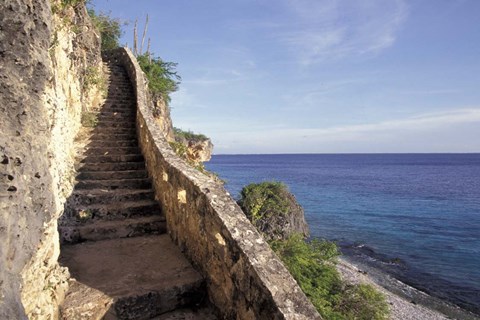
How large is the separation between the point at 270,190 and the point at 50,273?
2125 cm

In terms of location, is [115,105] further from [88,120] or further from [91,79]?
[88,120]

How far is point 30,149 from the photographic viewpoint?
7.09ft

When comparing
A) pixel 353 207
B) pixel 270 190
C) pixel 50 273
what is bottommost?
pixel 353 207

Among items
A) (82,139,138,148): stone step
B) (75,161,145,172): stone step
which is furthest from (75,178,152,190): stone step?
(82,139,138,148): stone step

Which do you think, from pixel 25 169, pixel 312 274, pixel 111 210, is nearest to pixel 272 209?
pixel 312 274

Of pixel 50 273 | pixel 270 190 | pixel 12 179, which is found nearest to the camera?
pixel 12 179

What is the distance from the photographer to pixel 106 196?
5.61 m

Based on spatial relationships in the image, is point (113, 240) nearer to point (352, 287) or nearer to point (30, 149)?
point (30, 149)

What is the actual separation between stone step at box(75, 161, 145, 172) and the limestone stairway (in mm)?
19

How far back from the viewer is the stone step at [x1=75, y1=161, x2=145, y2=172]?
21.6 ft

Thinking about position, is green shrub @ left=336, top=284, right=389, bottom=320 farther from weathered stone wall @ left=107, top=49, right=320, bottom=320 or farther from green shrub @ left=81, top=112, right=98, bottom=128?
green shrub @ left=81, top=112, right=98, bottom=128

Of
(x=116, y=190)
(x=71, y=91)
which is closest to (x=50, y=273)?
(x=116, y=190)

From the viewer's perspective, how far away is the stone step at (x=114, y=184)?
5.96 metres

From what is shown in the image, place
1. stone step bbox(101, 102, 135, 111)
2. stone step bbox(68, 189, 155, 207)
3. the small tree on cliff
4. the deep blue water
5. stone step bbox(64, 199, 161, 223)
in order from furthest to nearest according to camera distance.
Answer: the small tree on cliff
the deep blue water
stone step bbox(101, 102, 135, 111)
stone step bbox(68, 189, 155, 207)
stone step bbox(64, 199, 161, 223)
